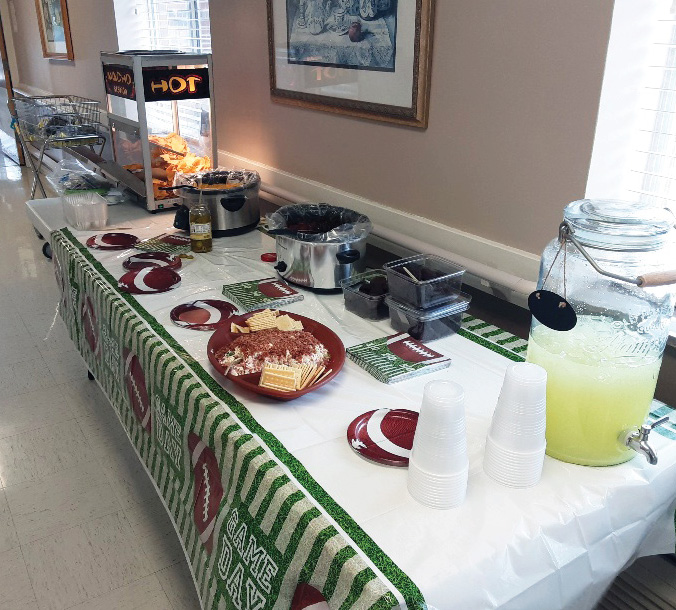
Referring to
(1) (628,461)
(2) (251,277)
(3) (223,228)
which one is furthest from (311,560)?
(3) (223,228)

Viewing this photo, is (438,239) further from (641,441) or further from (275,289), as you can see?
(641,441)

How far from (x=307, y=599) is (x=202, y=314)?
70 centimetres

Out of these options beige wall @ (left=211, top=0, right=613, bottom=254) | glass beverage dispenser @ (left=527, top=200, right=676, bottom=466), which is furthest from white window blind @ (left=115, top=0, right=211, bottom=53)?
glass beverage dispenser @ (left=527, top=200, right=676, bottom=466)

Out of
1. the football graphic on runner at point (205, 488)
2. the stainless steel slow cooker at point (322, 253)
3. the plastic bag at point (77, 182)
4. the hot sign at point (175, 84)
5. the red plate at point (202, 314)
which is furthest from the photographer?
the plastic bag at point (77, 182)

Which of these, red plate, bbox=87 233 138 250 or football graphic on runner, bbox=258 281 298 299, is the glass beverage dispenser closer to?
football graphic on runner, bbox=258 281 298 299

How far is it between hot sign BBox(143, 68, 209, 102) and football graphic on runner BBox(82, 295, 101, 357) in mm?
722

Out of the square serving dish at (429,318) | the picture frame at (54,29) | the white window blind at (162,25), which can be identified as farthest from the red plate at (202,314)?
the picture frame at (54,29)

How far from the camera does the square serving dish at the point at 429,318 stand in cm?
117

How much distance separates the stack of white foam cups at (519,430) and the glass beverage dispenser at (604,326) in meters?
0.07

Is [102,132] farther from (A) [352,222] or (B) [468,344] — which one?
(B) [468,344]

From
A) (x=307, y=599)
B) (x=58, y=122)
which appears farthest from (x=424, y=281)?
(x=58, y=122)

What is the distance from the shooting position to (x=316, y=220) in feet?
5.08

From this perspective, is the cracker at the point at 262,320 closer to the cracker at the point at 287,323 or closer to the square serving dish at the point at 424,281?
the cracker at the point at 287,323

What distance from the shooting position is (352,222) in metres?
1.49
